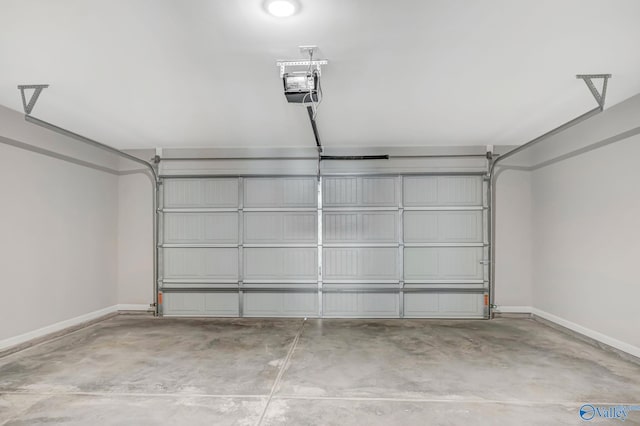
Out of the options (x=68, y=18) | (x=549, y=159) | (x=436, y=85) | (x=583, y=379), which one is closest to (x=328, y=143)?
(x=436, y=85)

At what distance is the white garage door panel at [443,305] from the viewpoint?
552cm

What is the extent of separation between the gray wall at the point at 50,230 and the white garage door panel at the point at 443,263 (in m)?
4.67

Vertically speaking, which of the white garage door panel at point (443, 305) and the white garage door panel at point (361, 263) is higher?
the white garage door panel at point (361, 263)

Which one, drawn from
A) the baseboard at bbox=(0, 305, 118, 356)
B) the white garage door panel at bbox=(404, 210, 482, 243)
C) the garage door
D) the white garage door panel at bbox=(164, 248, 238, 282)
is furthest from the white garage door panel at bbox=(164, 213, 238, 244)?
the white garage door panel at bbox=(404, 210, 482, 243)

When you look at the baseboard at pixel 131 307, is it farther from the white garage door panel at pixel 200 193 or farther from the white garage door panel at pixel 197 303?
the white garage door panel at pixel 200 193

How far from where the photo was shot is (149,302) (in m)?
5.77

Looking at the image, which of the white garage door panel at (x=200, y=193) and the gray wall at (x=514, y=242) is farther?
the white garage door panel at (x=200, y=193)

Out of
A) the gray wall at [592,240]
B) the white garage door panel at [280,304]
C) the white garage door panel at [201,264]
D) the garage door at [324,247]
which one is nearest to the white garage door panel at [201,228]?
the garage door at [324,247]

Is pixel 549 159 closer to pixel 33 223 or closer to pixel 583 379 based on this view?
pixel 583 379

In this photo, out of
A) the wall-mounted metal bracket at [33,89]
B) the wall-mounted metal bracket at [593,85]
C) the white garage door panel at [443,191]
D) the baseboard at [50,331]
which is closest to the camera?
the wall-mounted metal bracket at [593,85]

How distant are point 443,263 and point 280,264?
2.54 metres

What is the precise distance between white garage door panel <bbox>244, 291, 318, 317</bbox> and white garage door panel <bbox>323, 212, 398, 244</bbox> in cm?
97

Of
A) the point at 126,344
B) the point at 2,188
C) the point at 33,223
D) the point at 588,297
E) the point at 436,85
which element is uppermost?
the point at 436,85

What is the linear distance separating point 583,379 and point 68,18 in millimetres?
4789
